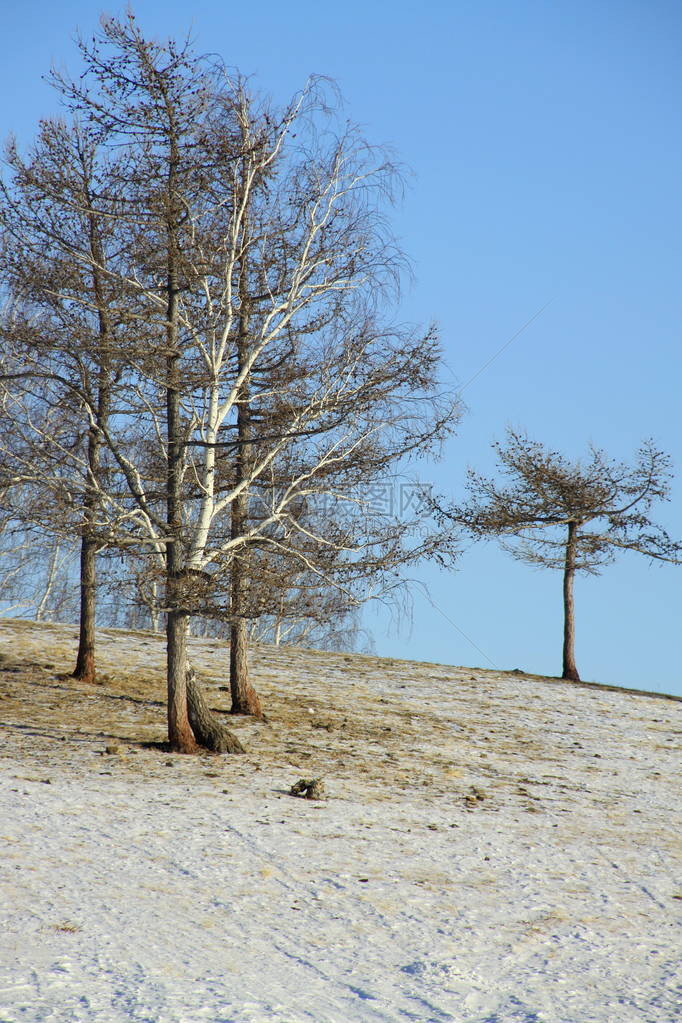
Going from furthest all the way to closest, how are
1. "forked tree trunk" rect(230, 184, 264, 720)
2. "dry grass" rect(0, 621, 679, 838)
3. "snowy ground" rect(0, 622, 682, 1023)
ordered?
"forked tree trunk" rect(230, 184, 264, 720), "dry grass" rect(0, 621, 679, 838), "snowy ground" rect(0, 622, 682, 1023)

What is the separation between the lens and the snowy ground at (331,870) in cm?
581

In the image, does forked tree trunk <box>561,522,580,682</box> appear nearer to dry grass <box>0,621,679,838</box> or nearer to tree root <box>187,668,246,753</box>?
dry grass <box>0,621,679,838</box>

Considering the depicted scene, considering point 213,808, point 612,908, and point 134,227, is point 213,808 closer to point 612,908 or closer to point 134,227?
point 612,908

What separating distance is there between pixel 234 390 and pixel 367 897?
776cm

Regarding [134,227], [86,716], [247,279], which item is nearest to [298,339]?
[247,279]

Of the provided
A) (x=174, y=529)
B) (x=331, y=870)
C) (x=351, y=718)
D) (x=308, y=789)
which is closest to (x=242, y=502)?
(x=174, y=529)

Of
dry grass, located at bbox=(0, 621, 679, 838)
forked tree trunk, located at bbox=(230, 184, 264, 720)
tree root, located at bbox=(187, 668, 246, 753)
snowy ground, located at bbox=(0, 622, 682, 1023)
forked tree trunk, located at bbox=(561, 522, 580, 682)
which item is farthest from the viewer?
forked tree trunk, located at bbox=(561, 522, 580, 682)

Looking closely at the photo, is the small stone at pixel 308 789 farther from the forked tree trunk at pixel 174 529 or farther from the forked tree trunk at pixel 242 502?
the forked tree trunk at pixel 242 502

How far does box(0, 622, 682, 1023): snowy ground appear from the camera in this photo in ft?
19.1

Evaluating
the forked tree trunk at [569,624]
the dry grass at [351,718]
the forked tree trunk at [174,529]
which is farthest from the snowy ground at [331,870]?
the forked tree trunk at [569,624]

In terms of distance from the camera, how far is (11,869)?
7.75 m

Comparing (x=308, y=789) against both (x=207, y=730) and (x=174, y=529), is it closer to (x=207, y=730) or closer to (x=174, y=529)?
(x=207, y=730)

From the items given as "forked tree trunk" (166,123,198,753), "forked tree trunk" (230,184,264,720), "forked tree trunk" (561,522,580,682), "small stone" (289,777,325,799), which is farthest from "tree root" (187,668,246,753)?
"forked tree trunk" (561,522,580,682)

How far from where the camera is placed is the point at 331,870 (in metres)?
8.30
